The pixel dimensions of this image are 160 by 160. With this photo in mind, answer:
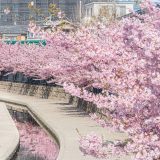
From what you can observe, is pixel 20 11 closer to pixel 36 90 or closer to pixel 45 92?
pixel 36 90

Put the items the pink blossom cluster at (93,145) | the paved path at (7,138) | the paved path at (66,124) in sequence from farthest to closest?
the paved path at (7,138), the paved path at (66,124), the pink blossom cluster at (93,145)

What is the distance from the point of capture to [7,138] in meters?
15.7

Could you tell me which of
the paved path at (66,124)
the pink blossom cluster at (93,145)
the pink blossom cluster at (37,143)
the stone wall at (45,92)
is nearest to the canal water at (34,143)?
the pink blossom cluster at (37,143)

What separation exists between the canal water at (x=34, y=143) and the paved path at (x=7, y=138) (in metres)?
0.36

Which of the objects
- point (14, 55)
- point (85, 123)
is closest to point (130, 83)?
point (85, 123)

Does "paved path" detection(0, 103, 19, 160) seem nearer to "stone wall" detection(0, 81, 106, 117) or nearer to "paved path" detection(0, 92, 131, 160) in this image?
"paved path" detection(0, 92, 131, 160)

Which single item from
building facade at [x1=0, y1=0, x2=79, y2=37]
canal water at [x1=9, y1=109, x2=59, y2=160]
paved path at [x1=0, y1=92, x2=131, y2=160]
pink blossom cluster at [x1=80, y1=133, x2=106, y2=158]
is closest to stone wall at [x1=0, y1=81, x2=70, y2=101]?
paved path at [x1=0, y1=92, x2=131, y2=160]

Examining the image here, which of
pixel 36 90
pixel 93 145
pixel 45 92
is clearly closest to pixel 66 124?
pixel 93 145

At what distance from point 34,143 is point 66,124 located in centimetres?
126

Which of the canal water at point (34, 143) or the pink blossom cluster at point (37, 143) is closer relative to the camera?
the canal water at point (34, 143)

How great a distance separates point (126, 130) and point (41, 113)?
14.5 meters

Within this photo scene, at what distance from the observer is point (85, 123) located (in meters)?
18.2

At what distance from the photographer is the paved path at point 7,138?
13.3 m

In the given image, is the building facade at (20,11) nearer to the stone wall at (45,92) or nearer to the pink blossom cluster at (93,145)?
the stone wall at (45,92)
